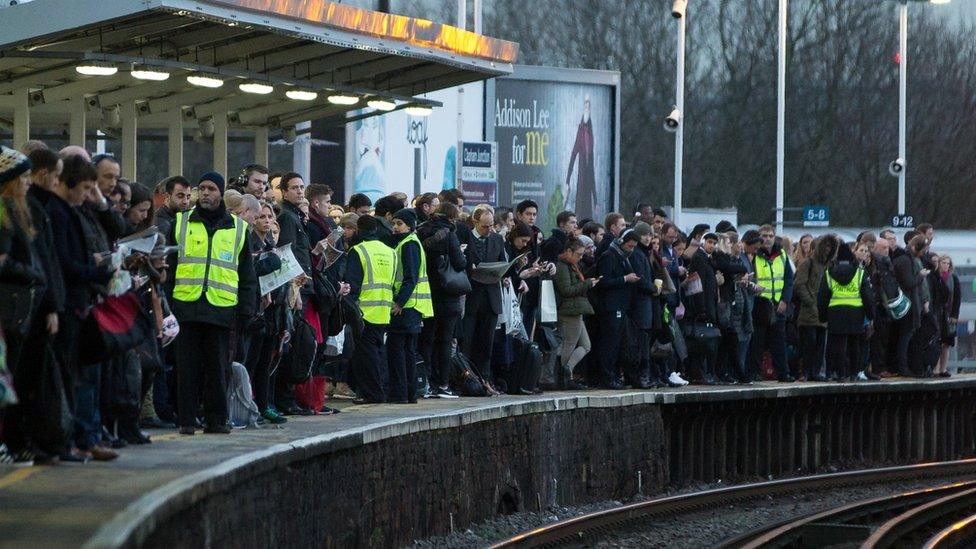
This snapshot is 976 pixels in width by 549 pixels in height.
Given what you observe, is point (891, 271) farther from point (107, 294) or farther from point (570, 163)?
point (107, 294)

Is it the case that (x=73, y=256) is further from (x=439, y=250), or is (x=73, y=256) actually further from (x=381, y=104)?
(x=381, y=104)

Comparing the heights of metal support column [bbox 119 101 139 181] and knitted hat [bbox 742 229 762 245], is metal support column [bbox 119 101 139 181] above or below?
above

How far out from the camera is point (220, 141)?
2338 cm

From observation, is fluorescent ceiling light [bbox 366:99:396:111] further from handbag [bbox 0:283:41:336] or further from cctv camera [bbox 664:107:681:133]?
cctv camera [bbox 664:107:681:133]

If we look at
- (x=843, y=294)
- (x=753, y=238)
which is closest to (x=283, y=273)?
(x=753, y=238)

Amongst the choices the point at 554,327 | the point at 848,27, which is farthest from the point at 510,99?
the point at 848,27

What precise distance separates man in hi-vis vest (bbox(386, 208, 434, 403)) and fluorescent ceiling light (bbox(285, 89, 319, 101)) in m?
4.86

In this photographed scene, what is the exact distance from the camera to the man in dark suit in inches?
720

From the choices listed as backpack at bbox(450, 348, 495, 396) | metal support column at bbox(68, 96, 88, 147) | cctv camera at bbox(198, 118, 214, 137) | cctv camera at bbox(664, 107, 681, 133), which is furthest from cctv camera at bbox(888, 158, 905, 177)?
backpack at bbox(450, 348, 495, 396)

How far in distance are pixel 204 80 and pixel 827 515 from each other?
23.6ft

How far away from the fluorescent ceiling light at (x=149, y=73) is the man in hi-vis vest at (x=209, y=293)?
5.22 m

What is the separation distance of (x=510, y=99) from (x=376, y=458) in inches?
667

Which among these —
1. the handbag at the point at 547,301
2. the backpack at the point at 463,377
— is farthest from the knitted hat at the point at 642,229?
the backpack at the point at 463,377

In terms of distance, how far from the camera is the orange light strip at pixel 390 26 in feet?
61.0
